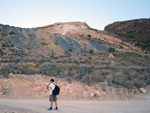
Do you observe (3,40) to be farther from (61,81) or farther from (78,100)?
(78,100)

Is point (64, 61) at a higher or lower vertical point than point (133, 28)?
lower

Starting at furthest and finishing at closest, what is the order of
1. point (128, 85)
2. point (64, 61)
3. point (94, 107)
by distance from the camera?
point (64, 61), point (128, 85), point (94, 107)

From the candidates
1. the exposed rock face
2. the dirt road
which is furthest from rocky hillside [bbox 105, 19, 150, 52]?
the dirt road

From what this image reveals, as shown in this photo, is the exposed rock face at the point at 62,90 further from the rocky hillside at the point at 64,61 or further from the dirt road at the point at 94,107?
the dirt road at the point at 94,107

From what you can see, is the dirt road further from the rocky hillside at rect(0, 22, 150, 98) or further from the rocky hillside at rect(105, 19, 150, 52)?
the rocky hillside at rect(105, 19, 150, 52)

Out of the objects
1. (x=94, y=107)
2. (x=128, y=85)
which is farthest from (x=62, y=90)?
(x=128, y=85)

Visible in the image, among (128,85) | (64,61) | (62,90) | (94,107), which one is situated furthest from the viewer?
(64,61)

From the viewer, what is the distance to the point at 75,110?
6336mm

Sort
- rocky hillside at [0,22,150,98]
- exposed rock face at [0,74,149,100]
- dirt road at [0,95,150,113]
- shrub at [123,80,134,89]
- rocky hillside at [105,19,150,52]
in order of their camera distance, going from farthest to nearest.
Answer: rocky hillside at [105,19,150,52]
rocky hillside at [0,22,150,98]
shrub at [123,80,134,89]
exposed rock face at [0,74,149,100]
dirt road at [0,95,150,113]

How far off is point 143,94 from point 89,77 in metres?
3.38

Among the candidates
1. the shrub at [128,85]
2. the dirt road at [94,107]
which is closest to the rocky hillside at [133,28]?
the shrub at [128,85]

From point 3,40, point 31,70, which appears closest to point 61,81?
point 31,70

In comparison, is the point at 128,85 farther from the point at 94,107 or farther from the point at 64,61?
the point at 64,61

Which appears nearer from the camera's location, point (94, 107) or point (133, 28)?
point (94, 107)
